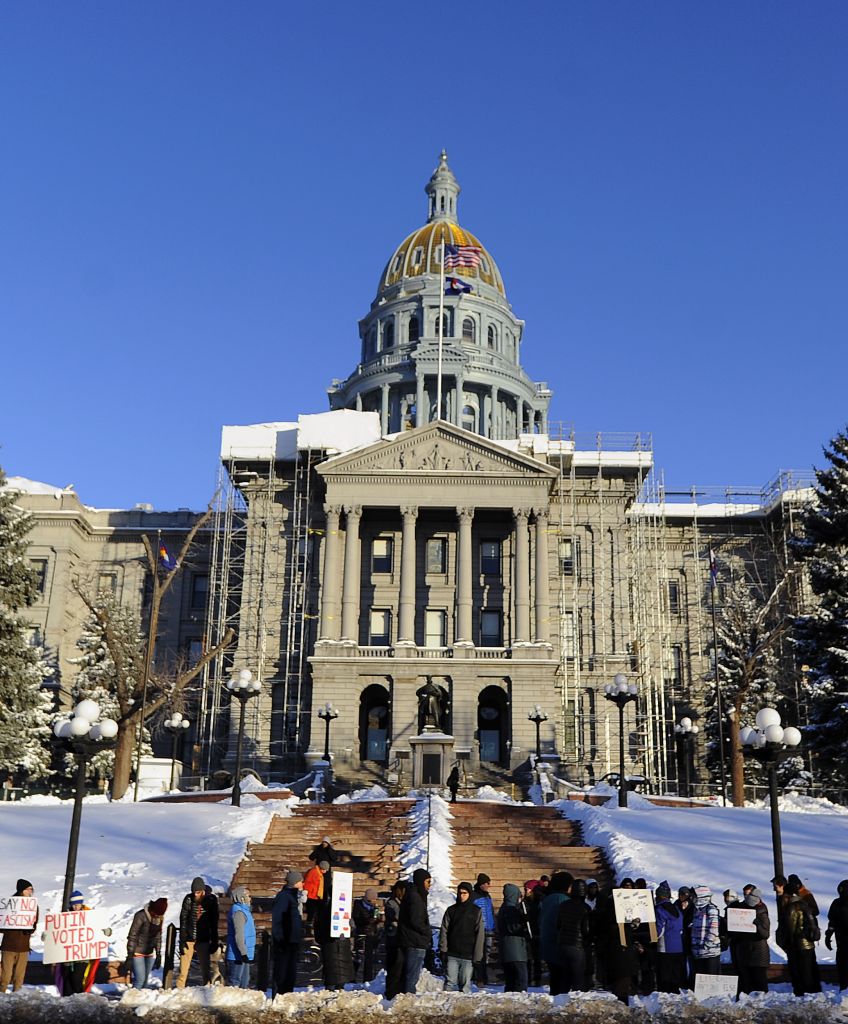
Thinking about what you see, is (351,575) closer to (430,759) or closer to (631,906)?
(430,759)

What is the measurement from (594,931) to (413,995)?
9.40 ft

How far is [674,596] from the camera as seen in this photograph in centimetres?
6675

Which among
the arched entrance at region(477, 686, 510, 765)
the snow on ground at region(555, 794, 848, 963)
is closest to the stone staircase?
the snow on ground at region(555, 794, 848, 963)

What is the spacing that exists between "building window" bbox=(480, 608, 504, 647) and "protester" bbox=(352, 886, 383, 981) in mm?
39982

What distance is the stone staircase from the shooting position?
2506 cm

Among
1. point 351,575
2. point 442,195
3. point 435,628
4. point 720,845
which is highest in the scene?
point 442,195

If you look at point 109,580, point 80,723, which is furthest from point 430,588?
point 80,723

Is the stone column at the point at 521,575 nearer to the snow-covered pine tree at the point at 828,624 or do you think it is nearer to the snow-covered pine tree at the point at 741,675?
the snow-covered pine tree at the point at 741,675

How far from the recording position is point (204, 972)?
15.2m

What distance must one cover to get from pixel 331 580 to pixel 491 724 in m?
10.5

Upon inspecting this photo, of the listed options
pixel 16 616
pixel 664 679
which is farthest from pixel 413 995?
pixel 664 679

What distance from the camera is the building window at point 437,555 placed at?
5950 centimetres

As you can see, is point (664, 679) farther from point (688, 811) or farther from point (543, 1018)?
point (543, 1018)

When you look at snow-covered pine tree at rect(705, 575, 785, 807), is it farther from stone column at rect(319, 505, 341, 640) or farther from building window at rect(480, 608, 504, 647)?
stone column at rect(319, 505, 341, 640)
